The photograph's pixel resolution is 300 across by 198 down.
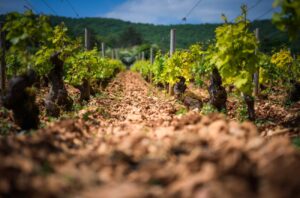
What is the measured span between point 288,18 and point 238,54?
179 cm

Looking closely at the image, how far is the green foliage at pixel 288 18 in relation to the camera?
15.8ft

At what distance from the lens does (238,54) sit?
265 inches

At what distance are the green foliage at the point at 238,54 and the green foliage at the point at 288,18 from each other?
154 centimetres

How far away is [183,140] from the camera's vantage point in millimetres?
3486

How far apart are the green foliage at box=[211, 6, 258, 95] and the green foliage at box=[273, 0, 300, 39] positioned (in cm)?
154

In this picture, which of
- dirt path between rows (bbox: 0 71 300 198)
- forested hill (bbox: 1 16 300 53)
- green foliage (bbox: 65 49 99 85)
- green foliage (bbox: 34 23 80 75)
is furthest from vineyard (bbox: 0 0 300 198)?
forested hill (bbox: 1 16 300 53)

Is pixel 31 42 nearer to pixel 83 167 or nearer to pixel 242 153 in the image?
pixel 83 167

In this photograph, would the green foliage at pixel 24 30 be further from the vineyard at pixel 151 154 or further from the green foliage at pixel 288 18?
the green foliage at pixel 288 18

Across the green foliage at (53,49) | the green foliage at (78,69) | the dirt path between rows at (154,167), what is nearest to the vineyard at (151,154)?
the dirt path between rows at (154,167)

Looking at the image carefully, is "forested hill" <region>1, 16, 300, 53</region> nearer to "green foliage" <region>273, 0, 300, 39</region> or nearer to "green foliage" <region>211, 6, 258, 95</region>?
"green foliage" <region>211, 6, 258, 95</region>

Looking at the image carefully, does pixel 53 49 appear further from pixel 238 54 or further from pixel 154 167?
pixel 154 167

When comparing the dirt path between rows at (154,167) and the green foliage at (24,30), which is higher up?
the green foliage at (24,30)

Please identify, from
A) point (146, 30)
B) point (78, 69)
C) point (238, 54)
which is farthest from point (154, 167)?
point (146, 30)

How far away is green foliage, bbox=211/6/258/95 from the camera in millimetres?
6688
